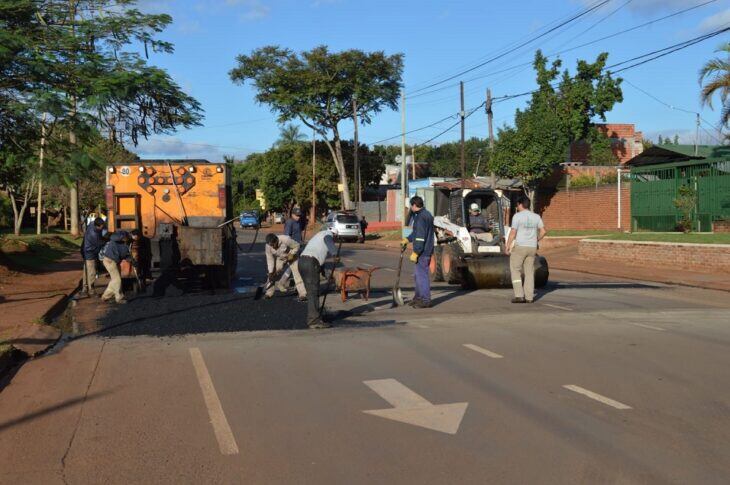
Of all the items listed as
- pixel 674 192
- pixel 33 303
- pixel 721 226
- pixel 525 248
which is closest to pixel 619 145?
pixel 674 192

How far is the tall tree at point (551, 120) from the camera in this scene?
3584 centimetres

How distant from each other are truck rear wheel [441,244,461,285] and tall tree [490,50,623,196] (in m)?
20.2

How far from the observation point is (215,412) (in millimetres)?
6500

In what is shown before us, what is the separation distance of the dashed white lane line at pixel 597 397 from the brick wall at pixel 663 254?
14324 millimetres

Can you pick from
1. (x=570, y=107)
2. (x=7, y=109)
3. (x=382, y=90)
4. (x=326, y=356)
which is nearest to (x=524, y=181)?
(x=570, y=107)

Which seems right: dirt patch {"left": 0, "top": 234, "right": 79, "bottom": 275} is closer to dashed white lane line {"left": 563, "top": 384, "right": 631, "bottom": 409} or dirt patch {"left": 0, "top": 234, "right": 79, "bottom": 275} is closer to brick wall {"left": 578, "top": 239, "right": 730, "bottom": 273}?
dashed white lane line {"left": 563, "top": 384, "right": 631, "bottom": 409}

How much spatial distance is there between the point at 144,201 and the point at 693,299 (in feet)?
39.5

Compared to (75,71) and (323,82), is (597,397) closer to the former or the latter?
(75,71)

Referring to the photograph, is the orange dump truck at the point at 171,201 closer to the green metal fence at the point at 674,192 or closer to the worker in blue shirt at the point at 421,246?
the worker in blue shirt at the point at 421,246

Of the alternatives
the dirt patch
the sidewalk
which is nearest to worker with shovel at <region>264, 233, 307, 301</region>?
the sidewalk

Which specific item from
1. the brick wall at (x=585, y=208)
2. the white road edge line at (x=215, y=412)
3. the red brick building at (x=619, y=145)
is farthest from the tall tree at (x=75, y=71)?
the red brick building at (x=619, y=145)

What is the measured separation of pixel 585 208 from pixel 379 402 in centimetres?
3016

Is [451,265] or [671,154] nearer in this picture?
[451,265]

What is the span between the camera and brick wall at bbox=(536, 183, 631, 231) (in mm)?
32500
